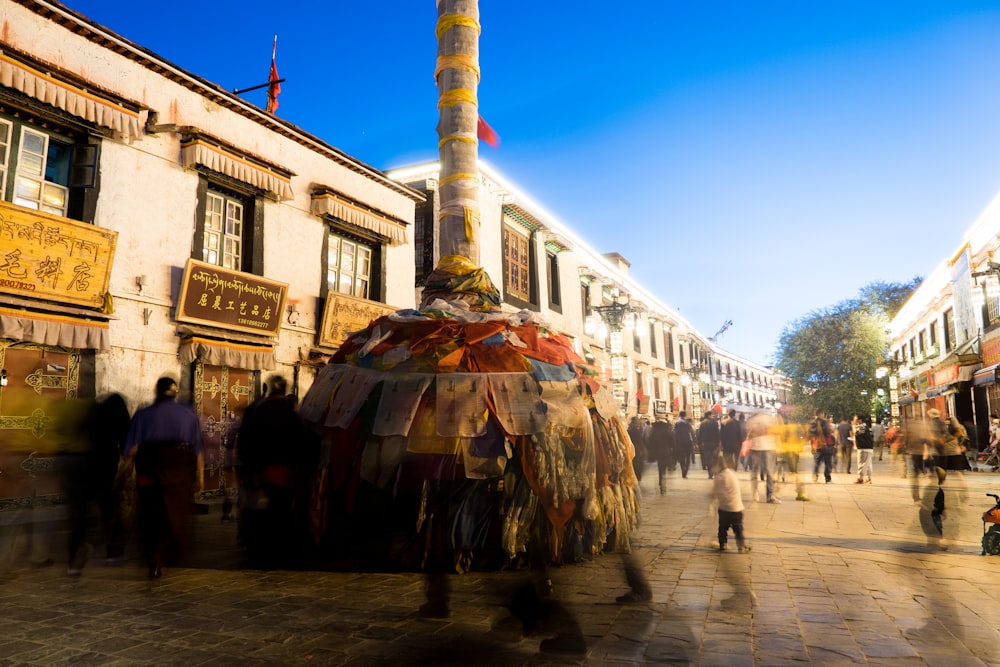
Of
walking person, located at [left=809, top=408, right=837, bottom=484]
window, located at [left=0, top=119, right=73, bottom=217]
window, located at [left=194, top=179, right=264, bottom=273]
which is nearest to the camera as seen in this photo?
window, located at [left=0, top=119, right=73, bottom=217]

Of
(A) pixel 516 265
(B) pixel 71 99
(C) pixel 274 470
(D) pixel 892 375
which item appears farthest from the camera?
(D) pixel 892 375

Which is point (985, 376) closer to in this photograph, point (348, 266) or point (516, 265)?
point (516, 265)

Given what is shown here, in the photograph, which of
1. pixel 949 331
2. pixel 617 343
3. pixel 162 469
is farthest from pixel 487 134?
pixel 949 331

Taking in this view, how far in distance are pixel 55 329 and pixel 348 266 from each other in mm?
6656

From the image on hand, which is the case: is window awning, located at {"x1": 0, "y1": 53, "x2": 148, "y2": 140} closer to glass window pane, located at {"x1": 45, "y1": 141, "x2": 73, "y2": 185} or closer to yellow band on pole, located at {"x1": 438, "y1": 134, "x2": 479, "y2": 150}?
glass window pane, located at {"x1": 45, "y1": 141, "x2": 73, "y2": 185}

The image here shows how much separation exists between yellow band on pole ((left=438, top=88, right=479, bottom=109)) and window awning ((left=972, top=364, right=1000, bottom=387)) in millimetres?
18284

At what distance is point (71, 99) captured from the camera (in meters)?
9.05

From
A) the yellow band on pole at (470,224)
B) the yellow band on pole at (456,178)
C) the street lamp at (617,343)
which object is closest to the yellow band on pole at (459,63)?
the yellow band on pole at (456,178)

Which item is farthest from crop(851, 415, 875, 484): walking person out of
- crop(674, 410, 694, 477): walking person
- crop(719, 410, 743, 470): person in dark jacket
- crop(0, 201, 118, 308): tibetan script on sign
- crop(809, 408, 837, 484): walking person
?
crop(0, 201, 118, 308): tibetan script on sign

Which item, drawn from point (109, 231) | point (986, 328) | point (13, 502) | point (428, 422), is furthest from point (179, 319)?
point (986, 328)

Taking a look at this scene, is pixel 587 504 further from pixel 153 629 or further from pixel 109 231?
pixel 109 231

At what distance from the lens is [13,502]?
324 inches

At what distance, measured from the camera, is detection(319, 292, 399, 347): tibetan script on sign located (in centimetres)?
1329

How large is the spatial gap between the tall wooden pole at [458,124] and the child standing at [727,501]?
427cm
